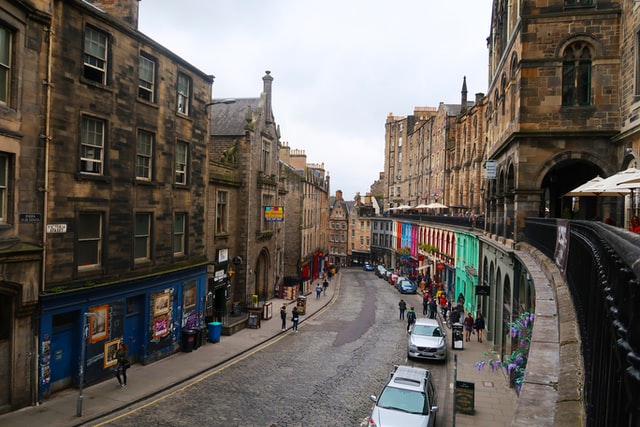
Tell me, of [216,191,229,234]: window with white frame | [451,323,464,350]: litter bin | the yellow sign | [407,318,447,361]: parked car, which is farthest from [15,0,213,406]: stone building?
[451,323,464,350]: litter bin

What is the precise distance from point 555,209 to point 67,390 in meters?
22.8

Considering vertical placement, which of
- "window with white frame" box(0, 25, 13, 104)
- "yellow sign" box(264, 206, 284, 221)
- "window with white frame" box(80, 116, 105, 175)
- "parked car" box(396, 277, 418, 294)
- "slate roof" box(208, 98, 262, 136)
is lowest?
Answer: "parked car" box(396, 277, 418, 294)

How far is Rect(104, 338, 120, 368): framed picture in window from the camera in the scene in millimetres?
16969

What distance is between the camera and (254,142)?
32.8 m

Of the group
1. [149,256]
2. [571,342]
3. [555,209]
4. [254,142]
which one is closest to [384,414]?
[571,342]

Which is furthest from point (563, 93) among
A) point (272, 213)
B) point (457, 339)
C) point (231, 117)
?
point (231, 117)

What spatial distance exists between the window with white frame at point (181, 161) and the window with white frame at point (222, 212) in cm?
610

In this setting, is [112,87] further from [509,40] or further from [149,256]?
[509,40]

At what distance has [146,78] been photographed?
19531 mm

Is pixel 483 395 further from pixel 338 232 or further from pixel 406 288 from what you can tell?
pixel 338 232

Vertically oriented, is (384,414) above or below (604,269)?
below

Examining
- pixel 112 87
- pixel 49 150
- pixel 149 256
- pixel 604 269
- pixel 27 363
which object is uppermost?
pixel 112 87

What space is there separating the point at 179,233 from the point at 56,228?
24.4ft

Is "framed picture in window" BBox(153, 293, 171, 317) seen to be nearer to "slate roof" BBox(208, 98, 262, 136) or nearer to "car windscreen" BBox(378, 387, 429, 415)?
"car windscreen" BBox(378, 387, 429, 415)
